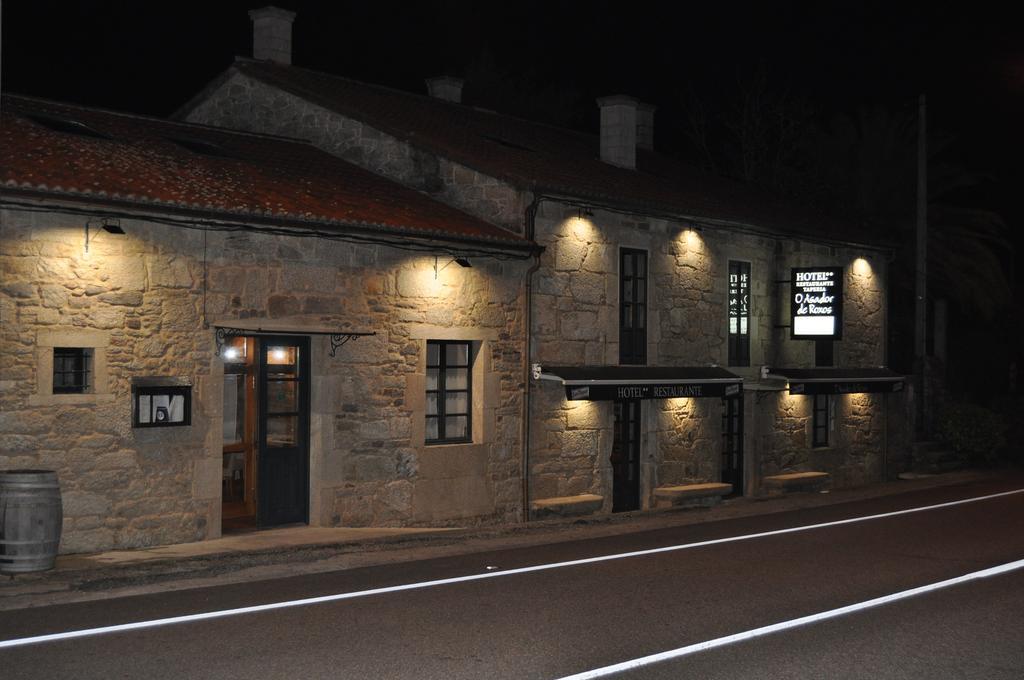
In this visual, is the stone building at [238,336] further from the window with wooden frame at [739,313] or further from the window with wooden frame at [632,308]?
the window with wooden frame at [739,313]

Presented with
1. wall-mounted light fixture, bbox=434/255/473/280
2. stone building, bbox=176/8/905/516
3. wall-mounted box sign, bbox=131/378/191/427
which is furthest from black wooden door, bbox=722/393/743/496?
wall-mounted box sign, bbox=131/378/191/427

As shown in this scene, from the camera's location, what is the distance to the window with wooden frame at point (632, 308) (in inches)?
792

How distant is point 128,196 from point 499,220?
21.9 feet

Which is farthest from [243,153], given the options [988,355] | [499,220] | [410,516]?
[988,355]

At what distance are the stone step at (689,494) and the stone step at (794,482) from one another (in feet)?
6.42

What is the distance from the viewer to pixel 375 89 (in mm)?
23844

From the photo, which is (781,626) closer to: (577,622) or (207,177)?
(577,622)

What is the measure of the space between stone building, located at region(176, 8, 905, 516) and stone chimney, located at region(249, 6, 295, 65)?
0.04 metres

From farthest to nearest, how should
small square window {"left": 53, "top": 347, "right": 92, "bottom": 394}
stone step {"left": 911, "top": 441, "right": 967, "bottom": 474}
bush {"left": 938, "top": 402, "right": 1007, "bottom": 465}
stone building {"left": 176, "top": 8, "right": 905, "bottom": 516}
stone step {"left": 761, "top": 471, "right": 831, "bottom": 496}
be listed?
bush {"left": 938, "top": 402, "right": 1007, "bottom": 465}, stone step {"left": 911, "top": 441, "right": 967, "bottom": 474}, stone step {"left": 761, "top": 471, "right": 831, "bottom": 496}, stone building {"left": 176, "top": 8, "right": 905, "bottom": 516}, small square window {"left": 53, "top": 347, "right": 92, "bottom": 394}

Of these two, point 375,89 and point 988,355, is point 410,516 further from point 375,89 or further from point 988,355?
point 988,355

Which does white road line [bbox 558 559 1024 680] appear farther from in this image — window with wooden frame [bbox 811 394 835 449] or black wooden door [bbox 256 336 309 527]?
window with wooden frame [bbox 811 394 835 449]

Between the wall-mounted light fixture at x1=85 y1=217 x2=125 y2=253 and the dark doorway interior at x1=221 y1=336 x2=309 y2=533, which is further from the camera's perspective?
the dark doorway interior at x1=221 y1=336 x2=309 y2=533

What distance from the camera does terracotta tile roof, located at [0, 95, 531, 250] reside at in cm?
1302

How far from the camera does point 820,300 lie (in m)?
23.3
